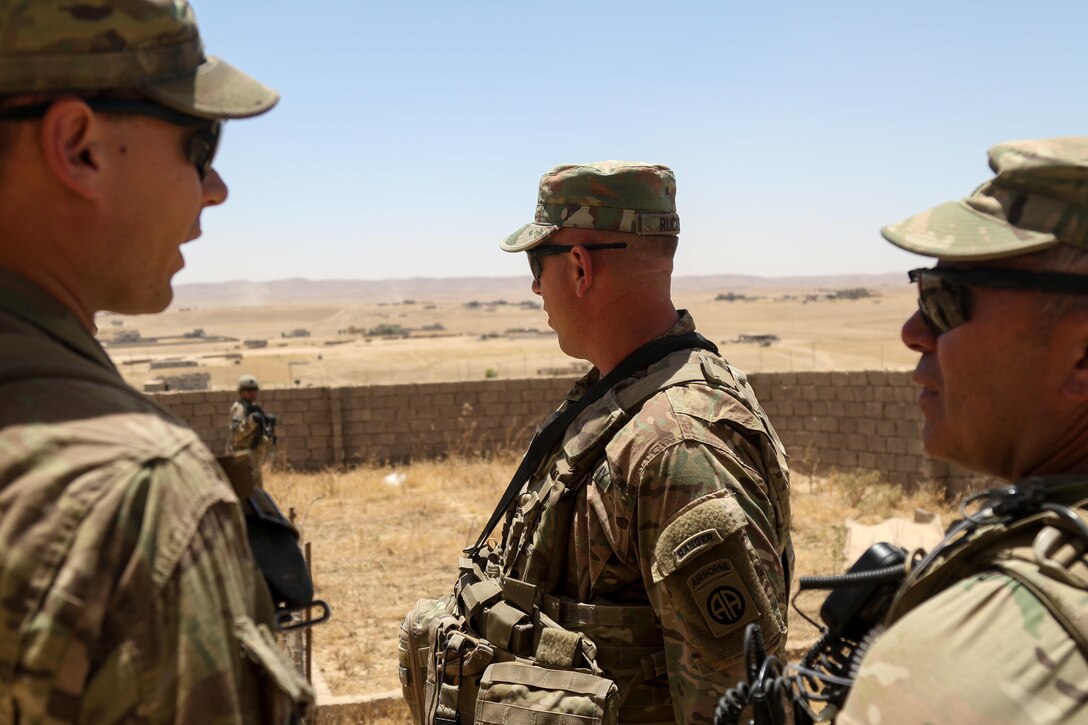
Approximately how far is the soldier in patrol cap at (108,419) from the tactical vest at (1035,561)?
0.89m

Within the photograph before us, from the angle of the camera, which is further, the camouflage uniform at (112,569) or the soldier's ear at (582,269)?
the soldier's ear at (582,269)

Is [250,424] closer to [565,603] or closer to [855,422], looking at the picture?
[855,422]

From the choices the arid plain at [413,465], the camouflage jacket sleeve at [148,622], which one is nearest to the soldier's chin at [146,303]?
the camouflage jacket sleeve at [148,622]

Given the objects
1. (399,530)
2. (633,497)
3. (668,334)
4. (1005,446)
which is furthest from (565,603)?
(399,530)

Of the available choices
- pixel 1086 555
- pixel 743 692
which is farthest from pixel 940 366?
pixel 743 692

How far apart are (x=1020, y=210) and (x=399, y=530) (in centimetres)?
952

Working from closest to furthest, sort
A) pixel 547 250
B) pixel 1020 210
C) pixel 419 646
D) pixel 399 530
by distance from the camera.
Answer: pixel 1020 210, pixel 419 646, pixel 547 250, pixel 399 530

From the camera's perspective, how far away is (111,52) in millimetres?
1287

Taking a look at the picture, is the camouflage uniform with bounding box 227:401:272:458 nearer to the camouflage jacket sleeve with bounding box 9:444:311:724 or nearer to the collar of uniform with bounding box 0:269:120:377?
the collar of uniform with bounding box 0:269:120:377

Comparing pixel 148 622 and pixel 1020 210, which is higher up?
pixel 1020 210

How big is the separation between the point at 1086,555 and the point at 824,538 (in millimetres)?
8521

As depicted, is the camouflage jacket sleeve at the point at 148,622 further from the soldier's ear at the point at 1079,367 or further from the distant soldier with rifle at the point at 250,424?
the distant soldier with rifle at the point at 250,424

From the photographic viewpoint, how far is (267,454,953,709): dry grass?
7.04 metres

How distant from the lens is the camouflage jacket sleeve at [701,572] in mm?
2385
